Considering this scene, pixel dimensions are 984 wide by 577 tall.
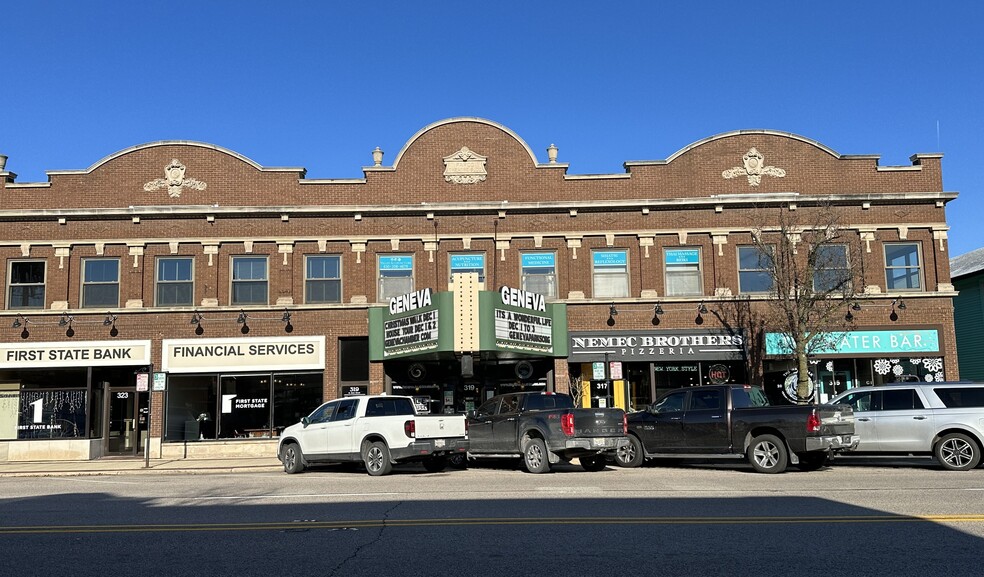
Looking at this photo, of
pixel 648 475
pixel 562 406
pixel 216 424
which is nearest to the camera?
pixel 648 475

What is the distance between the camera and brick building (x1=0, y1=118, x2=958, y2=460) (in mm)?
25672

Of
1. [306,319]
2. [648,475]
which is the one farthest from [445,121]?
[648,475]

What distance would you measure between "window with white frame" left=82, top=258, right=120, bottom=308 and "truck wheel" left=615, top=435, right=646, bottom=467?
646 inches

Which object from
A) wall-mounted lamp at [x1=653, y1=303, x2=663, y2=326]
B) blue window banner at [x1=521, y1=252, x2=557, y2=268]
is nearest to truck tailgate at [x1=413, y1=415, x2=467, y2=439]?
blue window banner at [x1=521, y1=252, x2=557, y2=268]

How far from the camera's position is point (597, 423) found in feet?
57.3

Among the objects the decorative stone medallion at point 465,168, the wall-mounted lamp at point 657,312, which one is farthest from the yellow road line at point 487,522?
the decorative stone medallion at point 465,168

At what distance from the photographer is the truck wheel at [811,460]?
16953 mm

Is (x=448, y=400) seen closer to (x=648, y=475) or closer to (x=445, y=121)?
(x=445, y=121)

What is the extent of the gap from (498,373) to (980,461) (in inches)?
533

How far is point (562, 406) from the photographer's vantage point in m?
18.3

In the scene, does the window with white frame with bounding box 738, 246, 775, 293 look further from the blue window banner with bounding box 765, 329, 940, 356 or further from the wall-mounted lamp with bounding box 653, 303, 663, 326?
the wall-mounted lamp with bounding box 653, 303, 663, 326

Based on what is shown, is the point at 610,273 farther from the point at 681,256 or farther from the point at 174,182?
the point at 174,182

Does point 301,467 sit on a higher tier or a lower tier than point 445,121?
lower

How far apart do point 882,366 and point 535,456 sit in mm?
13574
